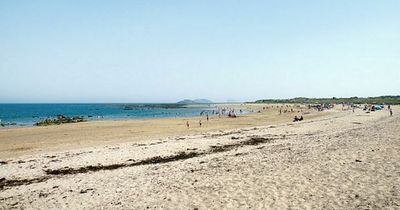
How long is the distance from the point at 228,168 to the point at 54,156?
39.1 ft

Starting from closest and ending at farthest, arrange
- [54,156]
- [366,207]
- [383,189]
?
[366,207]
[383,189]
[54,156]

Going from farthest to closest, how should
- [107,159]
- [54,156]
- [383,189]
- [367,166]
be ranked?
1. [54,156]
2. [107,159]
3. [367,166]
4. [383,189]

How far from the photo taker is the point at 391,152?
1697cm

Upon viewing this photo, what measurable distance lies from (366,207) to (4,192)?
1245 cm

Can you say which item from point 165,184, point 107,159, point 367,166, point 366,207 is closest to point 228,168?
point 165,184

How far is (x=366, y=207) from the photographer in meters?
9.39

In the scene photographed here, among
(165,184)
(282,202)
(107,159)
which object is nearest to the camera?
(282,202)

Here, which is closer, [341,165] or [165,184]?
[165,184]

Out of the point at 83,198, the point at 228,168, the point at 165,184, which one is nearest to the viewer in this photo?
the point at 83,198

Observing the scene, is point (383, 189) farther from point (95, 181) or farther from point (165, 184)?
point (95, 181)

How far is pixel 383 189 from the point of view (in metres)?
10.9

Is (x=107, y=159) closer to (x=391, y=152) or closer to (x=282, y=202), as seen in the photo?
(x=282, y=202)

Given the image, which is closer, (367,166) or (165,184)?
(165,184)

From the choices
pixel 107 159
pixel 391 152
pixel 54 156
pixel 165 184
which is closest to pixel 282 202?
pixel 165 184
